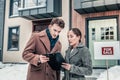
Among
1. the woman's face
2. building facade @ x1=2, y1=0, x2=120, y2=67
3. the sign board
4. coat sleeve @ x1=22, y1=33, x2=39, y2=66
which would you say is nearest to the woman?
the woman's face

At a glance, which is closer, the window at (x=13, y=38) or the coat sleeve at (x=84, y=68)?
the coat sleeve at (x=84, y=68)

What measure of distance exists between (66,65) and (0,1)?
13.3m

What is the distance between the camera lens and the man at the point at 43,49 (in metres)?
2.26

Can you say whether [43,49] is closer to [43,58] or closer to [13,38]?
[43,58]

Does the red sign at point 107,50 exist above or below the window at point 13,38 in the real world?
below

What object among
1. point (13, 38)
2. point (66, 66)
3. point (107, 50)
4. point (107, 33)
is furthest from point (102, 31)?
point (66, 66)

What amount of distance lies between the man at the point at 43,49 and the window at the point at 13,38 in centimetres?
1148

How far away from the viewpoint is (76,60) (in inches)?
94.0

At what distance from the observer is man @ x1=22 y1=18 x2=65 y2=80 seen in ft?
7.41

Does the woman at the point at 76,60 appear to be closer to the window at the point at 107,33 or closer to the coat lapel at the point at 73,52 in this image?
the coat lapel at the point at 73,52

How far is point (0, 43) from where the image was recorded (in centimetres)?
1421

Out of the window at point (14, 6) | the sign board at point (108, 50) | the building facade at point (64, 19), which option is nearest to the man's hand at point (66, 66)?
the sign board at point (108, 50)

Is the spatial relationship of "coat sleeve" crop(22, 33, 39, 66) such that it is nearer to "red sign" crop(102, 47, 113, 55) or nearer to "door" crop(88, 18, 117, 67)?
"red sign" crop(102, 47, 113, 55)

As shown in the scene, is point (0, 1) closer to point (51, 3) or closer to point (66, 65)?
point (51, 3)
